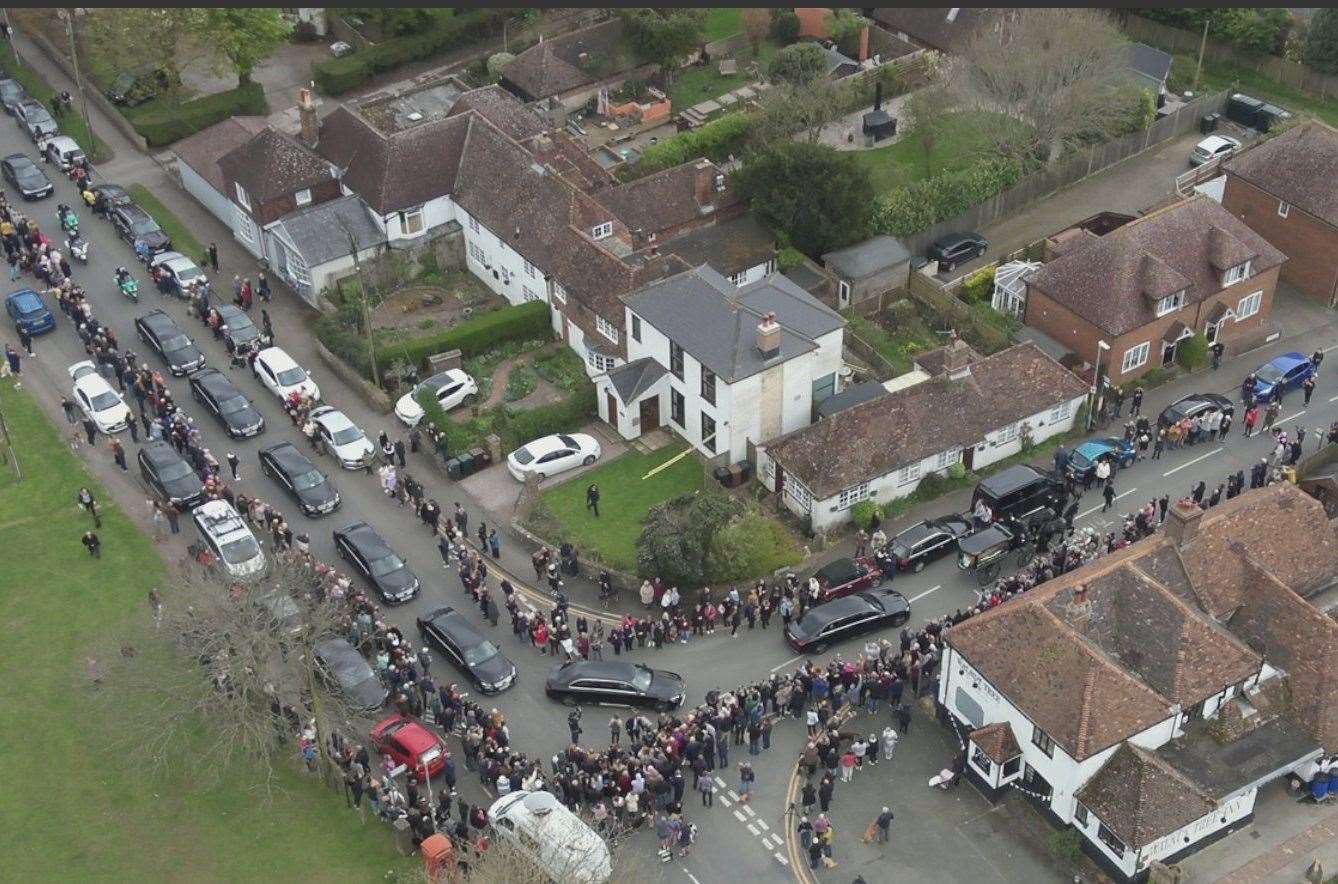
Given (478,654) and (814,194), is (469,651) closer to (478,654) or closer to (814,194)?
(478,654)

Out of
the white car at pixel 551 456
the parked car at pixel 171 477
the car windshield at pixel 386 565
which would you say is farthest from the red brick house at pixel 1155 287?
the parked car at pixel 171 477

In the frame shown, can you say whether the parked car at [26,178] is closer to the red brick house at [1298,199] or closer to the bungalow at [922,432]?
the bungalow at [922,432]

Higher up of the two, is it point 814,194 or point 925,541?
point 814,194

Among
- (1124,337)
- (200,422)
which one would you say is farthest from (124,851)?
(1124,337)

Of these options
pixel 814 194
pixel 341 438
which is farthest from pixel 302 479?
pixel 814 194

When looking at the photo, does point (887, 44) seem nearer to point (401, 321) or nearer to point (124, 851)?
point (401, 321)

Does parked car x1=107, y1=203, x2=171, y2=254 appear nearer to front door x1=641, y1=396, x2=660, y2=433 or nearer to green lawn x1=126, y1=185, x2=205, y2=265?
green lawn x1=126, y1=185, x2=205, y2=265

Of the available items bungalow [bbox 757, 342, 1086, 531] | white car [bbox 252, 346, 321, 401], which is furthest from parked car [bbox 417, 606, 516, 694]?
white car [bbox 252, 346, 321, 401]
